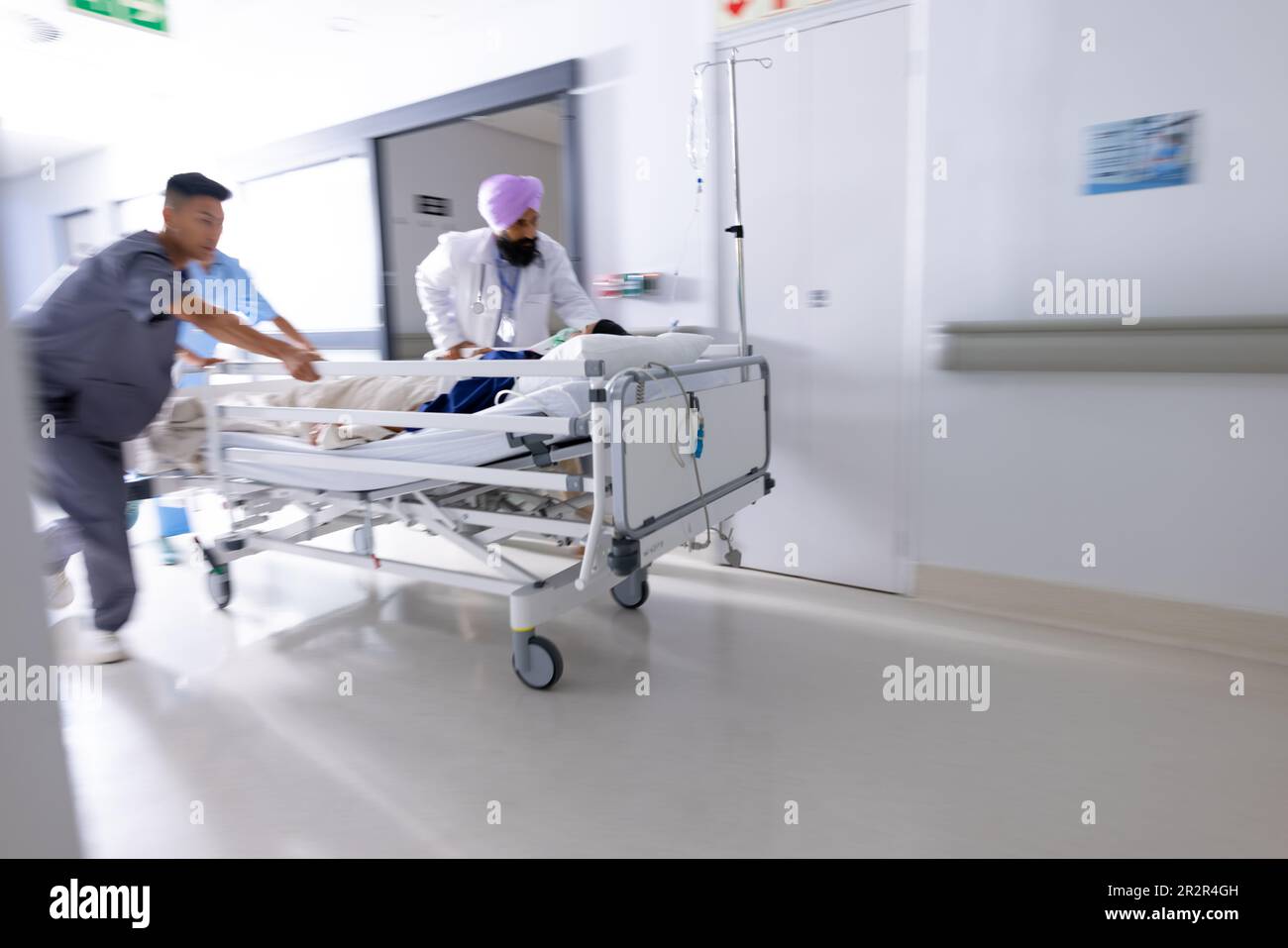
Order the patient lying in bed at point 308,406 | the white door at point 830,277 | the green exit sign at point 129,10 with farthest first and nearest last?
the green exit sign at point 129,10 → the white door at point 830,277 → the patient lying in bed at point 308,406

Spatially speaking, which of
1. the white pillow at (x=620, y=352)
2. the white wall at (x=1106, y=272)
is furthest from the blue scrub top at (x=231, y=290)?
the white wall at (x=1106, y=272)

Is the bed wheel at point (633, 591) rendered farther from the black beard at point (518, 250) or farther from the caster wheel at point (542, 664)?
the black beard at point (518, 250)

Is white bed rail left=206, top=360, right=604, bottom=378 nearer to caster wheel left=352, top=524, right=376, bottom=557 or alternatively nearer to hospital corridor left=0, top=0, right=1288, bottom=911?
hospital corridor left=0, top=0, right=1288, bottom=911

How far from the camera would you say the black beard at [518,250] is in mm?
3588

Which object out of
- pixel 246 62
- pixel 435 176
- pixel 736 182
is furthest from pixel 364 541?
pixel 435 176

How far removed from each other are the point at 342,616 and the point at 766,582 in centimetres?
187

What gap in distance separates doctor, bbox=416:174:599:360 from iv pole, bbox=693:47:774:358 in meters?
0.75

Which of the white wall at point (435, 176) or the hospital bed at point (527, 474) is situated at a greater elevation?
the white wall at point (435, 176)

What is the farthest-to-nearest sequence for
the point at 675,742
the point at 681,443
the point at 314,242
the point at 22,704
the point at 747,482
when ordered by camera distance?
the point at 314,242
the point at 747,482
the point at 681,443
the point at 675,742
the point at 22,704

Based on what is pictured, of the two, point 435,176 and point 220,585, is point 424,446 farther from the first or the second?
point 435,176

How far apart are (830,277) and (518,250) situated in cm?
142

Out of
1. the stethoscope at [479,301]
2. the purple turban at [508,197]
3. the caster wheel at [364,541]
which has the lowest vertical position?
the caster wheel at [364,541]

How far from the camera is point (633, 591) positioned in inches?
128
